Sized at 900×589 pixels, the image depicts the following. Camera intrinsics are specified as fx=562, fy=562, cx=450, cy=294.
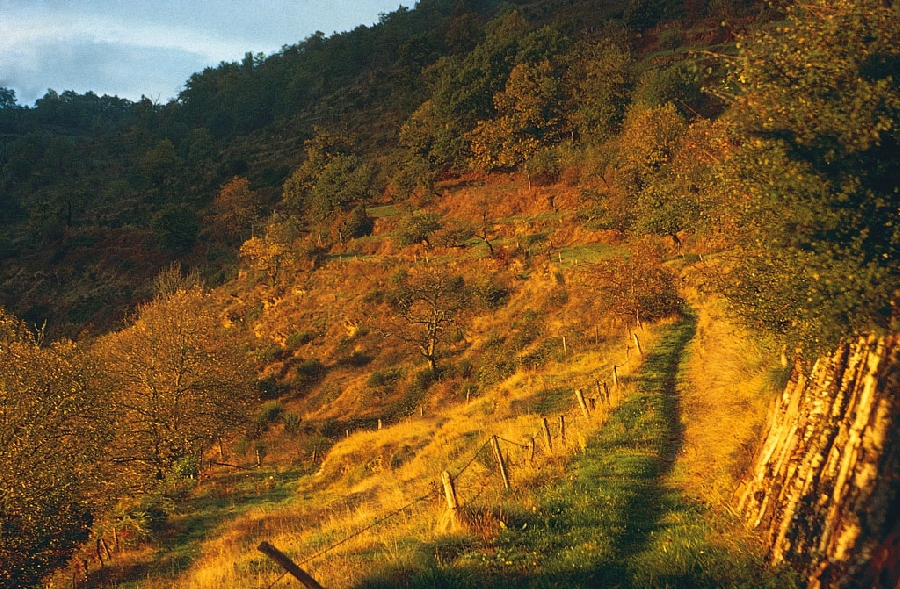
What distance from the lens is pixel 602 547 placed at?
9602mm

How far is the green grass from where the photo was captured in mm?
8758

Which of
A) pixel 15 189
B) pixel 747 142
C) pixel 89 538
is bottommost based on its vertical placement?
pixel 89 538

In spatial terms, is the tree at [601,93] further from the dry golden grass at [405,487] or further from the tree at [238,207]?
the tree at [238,207]

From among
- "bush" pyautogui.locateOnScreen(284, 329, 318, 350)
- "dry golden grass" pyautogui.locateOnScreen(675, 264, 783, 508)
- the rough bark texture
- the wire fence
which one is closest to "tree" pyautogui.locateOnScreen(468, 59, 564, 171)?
"bush" pyautogui.locateOnScreen(284, 329, 318, 350)

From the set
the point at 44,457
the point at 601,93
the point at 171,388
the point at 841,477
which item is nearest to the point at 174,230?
the point at 171,388

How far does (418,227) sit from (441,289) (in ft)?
55.7

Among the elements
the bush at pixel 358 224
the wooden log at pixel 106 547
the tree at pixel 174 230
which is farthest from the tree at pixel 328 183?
the wooden log at pixel 106 547

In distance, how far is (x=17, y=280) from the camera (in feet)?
282

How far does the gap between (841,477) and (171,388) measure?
33.1m

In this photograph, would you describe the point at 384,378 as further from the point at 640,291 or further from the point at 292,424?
the point at 640,291

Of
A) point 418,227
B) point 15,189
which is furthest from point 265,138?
point 418,227

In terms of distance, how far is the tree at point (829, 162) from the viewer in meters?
8.78

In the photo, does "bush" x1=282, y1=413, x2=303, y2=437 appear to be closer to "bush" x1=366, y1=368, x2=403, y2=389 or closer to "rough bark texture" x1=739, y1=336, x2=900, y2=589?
"bush" x1=366, y1=368, x2=403, y2=389

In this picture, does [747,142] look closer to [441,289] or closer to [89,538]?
[89,538]
